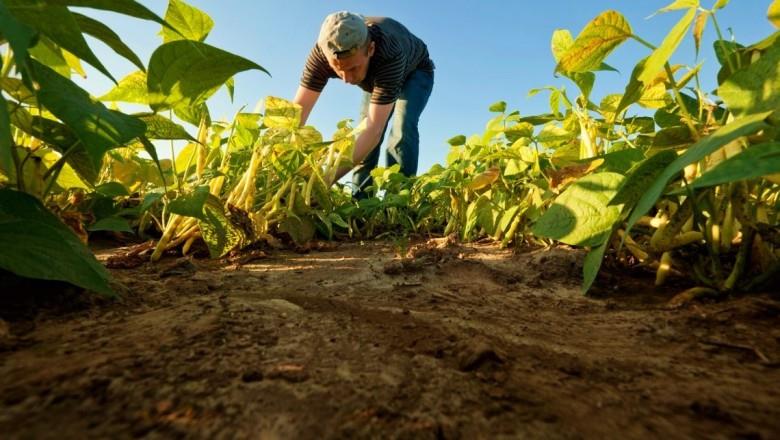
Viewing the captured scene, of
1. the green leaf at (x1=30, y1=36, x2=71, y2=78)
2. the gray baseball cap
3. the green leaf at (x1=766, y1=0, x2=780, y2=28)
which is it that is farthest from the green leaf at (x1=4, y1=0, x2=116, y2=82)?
the gray baseball cap

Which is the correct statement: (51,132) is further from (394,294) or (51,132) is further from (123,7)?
(394,294)

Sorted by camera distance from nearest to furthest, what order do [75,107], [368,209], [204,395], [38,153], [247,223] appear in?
[204,395] → [75,107] → [38,153] → [247,223] → [368,209]

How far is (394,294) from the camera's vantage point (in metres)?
0.88

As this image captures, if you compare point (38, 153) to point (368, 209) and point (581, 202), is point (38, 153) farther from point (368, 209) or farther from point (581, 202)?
point (368, 209)

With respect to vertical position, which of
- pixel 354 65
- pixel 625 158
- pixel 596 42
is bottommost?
pixel 625 158

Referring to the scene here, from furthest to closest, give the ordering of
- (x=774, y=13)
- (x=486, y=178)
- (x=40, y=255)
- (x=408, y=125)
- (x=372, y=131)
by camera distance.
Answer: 1. (x=408, y=125)
2. (x=372, y=131)
3. (x=486, y=178)
4. (x=774, y=13)
5. (x=40, y=255)

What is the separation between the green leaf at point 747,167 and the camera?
0.45 metres

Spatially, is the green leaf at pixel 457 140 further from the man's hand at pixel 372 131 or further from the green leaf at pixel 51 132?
the green leaf at pixel 51 132

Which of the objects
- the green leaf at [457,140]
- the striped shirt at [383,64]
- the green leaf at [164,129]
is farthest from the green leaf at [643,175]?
the striped shirt at [383,64]

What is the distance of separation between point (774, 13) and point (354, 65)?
251 cm

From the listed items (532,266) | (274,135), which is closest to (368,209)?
(274,135)

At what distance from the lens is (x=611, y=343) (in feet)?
Answer: 1.95

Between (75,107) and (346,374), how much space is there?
1.70ft

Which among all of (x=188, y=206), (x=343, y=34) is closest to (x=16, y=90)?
(x=188, y=206)
